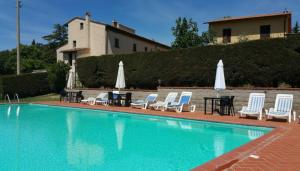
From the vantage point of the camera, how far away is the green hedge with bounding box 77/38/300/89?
13.9 metres

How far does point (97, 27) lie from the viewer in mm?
34000

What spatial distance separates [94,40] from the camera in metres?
34.5

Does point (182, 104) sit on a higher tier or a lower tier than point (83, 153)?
higher

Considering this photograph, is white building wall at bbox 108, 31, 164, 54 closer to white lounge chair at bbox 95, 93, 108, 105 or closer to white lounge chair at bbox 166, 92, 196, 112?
white lounge chair at bbox 95, 93, 108, 105

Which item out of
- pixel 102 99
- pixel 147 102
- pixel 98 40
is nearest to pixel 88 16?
pixel 98 40

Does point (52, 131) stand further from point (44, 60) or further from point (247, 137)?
point (44, 60)

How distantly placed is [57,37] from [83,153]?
6285cm

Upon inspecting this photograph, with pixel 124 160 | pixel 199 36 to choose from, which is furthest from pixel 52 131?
pixel 199 36

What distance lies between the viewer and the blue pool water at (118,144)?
6121 mm

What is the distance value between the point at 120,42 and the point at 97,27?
3330 mm

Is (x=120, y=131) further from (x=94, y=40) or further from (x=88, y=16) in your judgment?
(x=88, y=16)

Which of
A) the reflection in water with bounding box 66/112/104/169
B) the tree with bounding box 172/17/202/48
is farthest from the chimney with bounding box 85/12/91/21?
the reflection in water with bounding box 66/112/104/169

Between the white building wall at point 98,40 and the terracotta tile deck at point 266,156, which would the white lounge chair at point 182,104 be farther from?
the white building wall at point 98,40

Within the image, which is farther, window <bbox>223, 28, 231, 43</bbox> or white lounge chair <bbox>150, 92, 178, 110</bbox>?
window <bbox>223, 28, 231, 43</bbox>
